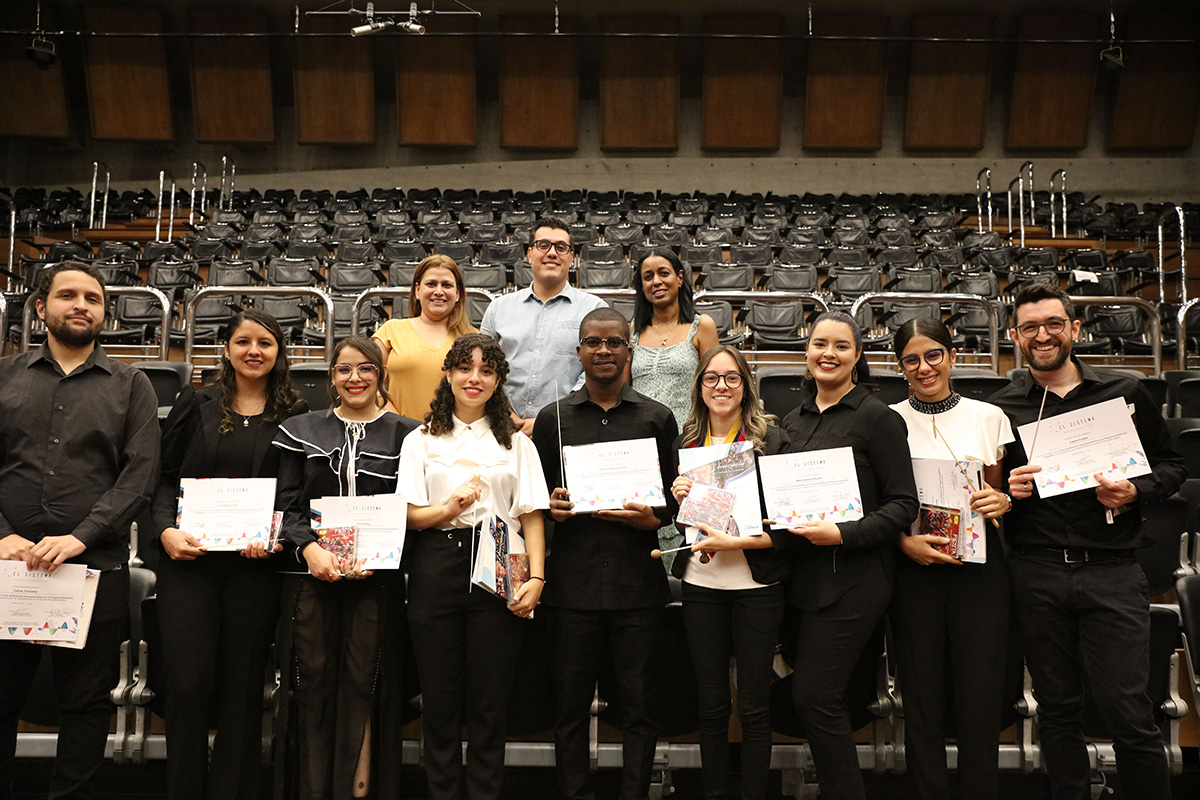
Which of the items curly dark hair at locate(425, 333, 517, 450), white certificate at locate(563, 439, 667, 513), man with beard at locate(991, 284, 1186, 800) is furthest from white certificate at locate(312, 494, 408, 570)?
man with beard at locate(991, 284, 1186, 800)

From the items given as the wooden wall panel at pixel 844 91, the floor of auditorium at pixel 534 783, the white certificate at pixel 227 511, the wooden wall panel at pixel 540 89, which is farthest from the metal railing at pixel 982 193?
the white certificate at pixel 227 511

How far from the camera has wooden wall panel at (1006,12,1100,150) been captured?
38.6ft

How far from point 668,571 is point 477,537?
2.35 feet

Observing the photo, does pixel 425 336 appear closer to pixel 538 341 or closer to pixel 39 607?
pixel 538 341

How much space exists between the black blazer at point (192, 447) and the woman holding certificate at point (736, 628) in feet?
3.96

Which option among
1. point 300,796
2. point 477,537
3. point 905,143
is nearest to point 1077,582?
point 477,537

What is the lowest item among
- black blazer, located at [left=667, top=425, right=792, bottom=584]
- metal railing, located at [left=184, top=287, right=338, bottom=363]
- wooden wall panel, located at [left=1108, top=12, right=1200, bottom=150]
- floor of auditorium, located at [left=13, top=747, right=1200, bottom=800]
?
floor of auditorium, located at [left=13, top=747, right=1200, bottom=800]

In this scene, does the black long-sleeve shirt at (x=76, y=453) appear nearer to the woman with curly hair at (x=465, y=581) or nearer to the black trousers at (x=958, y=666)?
the woman with curly hair at (x=465, y=581)

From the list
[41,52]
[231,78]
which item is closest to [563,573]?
[41,52]

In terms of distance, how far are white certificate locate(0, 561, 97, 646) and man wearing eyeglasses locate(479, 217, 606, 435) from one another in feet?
4.63

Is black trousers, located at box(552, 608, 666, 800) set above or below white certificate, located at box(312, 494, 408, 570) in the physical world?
below

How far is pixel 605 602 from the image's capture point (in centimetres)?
246

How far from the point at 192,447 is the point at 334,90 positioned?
11.1 metres

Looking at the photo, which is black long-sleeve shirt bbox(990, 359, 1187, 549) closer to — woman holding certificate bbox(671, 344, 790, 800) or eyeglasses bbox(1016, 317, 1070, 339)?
eyeglasses bbox(1016, 317, 1070, 339)
